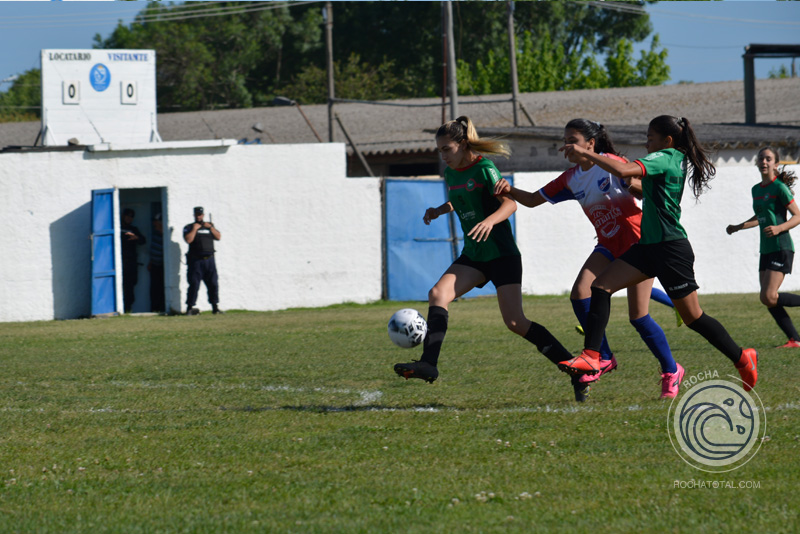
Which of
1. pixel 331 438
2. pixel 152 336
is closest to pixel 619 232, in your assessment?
pixel 331 438

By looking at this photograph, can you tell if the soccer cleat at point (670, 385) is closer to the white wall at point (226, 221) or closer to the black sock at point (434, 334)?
the black sock at point (434, 334)

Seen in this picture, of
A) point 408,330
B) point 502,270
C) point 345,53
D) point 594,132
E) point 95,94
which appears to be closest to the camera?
point 502,270

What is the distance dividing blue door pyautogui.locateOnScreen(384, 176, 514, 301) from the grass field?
8.56 m

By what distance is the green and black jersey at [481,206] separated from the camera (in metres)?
6.68

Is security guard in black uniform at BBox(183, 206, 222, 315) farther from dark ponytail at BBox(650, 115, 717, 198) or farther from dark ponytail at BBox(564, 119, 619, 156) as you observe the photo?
dark ponytail at BBox(650, 115, 717, 198)

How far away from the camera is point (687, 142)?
6328mm

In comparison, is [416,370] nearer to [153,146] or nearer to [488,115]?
[153,146]

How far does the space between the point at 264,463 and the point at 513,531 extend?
1.64 meters

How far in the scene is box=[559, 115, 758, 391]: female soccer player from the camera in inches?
243

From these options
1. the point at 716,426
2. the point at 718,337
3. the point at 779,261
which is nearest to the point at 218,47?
the point at 779,261

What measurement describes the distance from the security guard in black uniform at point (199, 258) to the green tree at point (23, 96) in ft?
150

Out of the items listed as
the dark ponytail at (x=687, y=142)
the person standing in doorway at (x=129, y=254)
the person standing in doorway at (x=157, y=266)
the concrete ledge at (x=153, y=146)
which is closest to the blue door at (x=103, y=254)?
the person standing in doorway at (x=129, y=254)

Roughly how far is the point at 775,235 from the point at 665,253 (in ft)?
13.8

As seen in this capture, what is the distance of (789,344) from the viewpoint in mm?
9852
